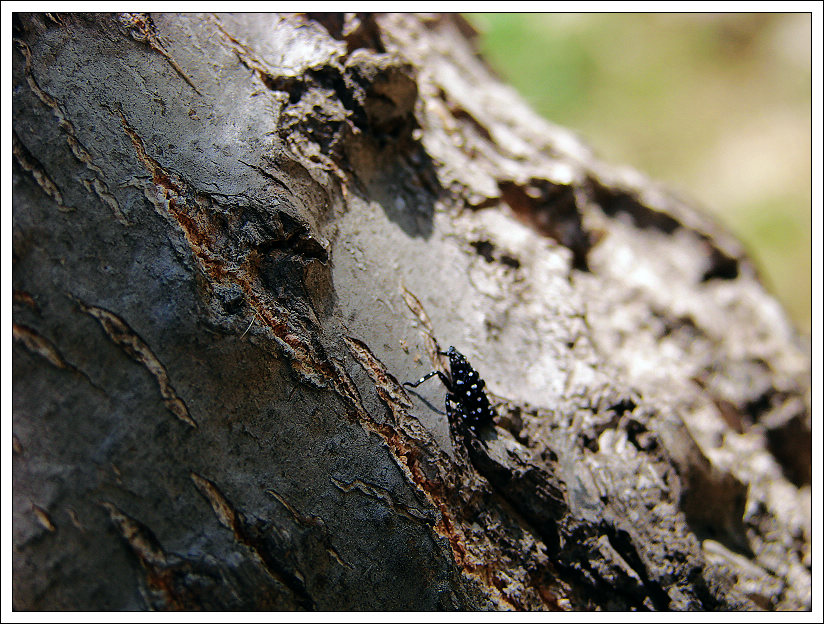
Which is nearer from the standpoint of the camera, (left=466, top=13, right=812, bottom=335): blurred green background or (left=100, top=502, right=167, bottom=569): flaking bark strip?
(left=100, top=502, right=167, bottom=569): flaking bark strip

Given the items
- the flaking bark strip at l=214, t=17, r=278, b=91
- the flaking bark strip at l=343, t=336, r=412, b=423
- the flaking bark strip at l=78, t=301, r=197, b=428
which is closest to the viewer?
the flaking bark strip at l=78, t=301, r=197, b=428

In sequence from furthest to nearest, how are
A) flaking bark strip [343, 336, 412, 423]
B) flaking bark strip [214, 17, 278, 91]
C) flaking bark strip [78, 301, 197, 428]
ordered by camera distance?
flaking bark strip [214, 17, 278, 91], flaking bark strip [343, 336, 412, 423], flaking bark strip [78, 301, 197, 428]

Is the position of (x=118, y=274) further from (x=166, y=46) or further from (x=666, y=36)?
(x=666, y=36)

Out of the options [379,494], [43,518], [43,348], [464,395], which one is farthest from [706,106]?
[43,518]

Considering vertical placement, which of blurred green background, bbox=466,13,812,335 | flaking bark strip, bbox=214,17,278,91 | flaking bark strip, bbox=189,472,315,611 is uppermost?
blurred green background, bbox=466,13,812,335

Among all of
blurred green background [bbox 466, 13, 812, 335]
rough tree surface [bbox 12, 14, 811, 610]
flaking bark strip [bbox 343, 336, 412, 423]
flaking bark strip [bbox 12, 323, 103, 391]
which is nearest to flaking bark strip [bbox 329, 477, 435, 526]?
rough tree surface [bbox 12, 14, 811, 610]

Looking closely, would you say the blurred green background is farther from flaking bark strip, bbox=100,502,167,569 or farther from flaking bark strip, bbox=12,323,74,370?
flaking bark strip, bbox=100,502,167,569

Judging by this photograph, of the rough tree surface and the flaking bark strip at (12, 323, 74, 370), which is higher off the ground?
the rough tree surface

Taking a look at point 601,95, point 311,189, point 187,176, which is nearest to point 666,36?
point 601,95

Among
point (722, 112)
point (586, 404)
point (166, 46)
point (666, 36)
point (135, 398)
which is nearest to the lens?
point (135, 398)
